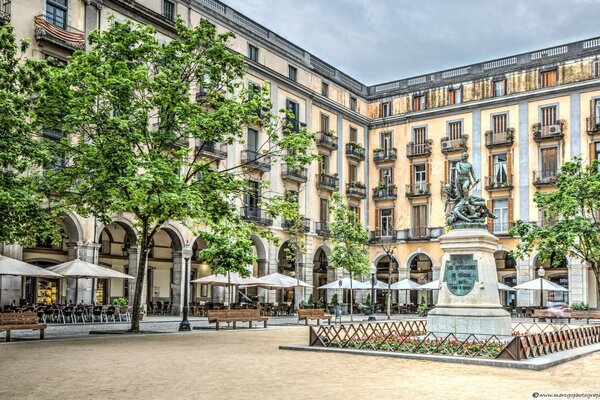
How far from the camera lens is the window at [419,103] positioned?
170 feet

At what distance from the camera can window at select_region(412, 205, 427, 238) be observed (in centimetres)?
5075

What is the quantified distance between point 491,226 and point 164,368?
37.9 meters

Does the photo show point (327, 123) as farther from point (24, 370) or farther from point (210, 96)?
point (24, 370)

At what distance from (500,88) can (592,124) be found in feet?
23.2

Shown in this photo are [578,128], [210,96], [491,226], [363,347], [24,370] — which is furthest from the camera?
[491,226]

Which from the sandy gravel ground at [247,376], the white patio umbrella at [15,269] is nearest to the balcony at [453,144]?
the white patio umbrella at [15,269]

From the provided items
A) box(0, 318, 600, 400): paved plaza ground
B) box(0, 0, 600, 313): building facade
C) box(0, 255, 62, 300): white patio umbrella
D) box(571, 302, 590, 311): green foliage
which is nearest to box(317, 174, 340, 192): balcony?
box(0, 0, 600, 313): building facade

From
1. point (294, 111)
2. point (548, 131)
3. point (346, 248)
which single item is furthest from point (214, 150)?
point (548, 131)

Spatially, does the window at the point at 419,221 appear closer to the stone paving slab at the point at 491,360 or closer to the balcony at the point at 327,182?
the balcony at the point at 327,182

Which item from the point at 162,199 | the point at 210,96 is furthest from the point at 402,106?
the point at 162,199

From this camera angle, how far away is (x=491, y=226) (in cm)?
4784

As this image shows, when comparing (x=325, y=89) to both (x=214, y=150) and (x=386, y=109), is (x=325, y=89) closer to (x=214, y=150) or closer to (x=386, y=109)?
(x=386, y=109)

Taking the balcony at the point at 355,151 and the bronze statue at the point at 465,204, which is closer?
the bronze statue at the point at 465,204

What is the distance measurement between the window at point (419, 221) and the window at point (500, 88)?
9.43 m
